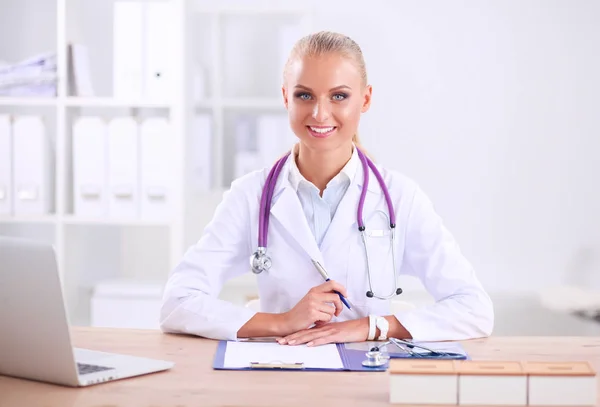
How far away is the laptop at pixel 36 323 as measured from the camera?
1235 mm

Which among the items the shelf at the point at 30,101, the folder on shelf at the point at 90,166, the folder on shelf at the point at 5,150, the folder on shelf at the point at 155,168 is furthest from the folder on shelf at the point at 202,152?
the folder on shelf at the point at 5,150

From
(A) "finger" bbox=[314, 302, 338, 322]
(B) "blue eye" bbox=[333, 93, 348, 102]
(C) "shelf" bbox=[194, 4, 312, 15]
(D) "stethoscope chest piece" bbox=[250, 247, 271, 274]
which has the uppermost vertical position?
(C) "shelf" bbox=[194, 4, 312, 15]

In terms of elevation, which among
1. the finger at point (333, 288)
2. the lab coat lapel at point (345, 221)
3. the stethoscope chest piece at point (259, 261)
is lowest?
the finger at point (333, 288)

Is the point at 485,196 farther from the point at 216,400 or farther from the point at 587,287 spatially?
the point at 216,400

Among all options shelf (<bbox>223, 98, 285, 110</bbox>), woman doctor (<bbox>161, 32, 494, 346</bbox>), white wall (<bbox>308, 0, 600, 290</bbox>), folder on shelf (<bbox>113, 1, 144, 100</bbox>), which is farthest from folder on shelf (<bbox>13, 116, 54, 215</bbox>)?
woman doctor (<bbox>161, 32, 494, 346</bbox>)

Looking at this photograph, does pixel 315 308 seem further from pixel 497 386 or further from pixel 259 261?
pixel 497 386

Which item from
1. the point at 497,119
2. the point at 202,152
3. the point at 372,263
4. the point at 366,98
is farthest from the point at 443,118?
the point at 372,263

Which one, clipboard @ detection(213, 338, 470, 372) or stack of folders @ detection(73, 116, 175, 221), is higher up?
stack of folders @ detection(73, 116, 175, 221)

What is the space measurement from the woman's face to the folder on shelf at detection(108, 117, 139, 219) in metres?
1.52

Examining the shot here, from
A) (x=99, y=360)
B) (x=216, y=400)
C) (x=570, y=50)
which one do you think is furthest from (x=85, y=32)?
(x=216, y=400)

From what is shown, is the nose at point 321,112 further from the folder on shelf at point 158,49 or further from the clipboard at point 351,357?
the folder on shelf at point 158,49

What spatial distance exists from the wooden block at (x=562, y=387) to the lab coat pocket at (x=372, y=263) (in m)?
0.69

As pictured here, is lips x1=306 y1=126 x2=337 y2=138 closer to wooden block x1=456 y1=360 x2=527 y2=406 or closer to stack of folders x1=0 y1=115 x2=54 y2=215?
wooden block x1=456 y1=360 x2=527 y2=406

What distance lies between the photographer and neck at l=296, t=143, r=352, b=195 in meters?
1.90
